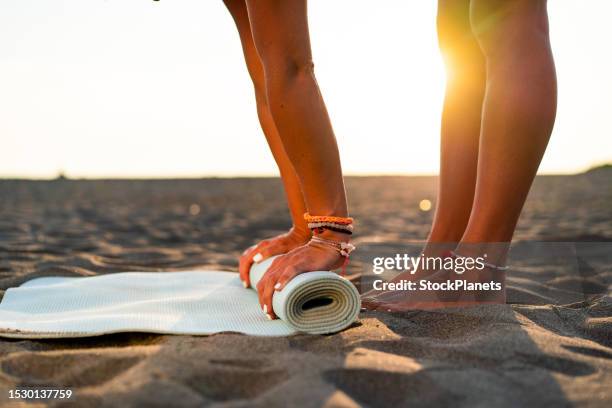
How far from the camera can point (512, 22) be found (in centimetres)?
167

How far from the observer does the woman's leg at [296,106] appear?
1.75 meters

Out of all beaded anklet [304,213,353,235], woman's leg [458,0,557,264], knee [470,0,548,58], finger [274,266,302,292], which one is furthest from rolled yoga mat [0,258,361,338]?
knee [470,0,548,58]

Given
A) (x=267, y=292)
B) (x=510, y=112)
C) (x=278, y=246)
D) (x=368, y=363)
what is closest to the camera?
(x=368, y=363)

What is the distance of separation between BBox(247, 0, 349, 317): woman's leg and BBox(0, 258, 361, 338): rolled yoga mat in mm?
105

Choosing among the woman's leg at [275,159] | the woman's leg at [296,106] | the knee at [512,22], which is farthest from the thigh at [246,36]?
the knee at [512,22]

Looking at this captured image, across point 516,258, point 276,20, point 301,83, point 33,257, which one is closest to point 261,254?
point 301,83

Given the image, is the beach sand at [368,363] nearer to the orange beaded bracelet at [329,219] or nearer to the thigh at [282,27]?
the orange beaded bracelet at [329,219]

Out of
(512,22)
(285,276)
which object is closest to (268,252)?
(285,276)

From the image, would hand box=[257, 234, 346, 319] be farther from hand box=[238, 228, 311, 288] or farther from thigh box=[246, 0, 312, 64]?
thigh box=[246, 0, 312, 64]

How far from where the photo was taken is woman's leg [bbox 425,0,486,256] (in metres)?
2.10

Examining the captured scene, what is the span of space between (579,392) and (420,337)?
471 millimetres

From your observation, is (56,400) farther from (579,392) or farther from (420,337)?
(579,392)

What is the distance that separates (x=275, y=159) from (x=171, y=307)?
0.82 meters

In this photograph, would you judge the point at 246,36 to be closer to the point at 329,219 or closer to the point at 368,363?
the point at 329,219
